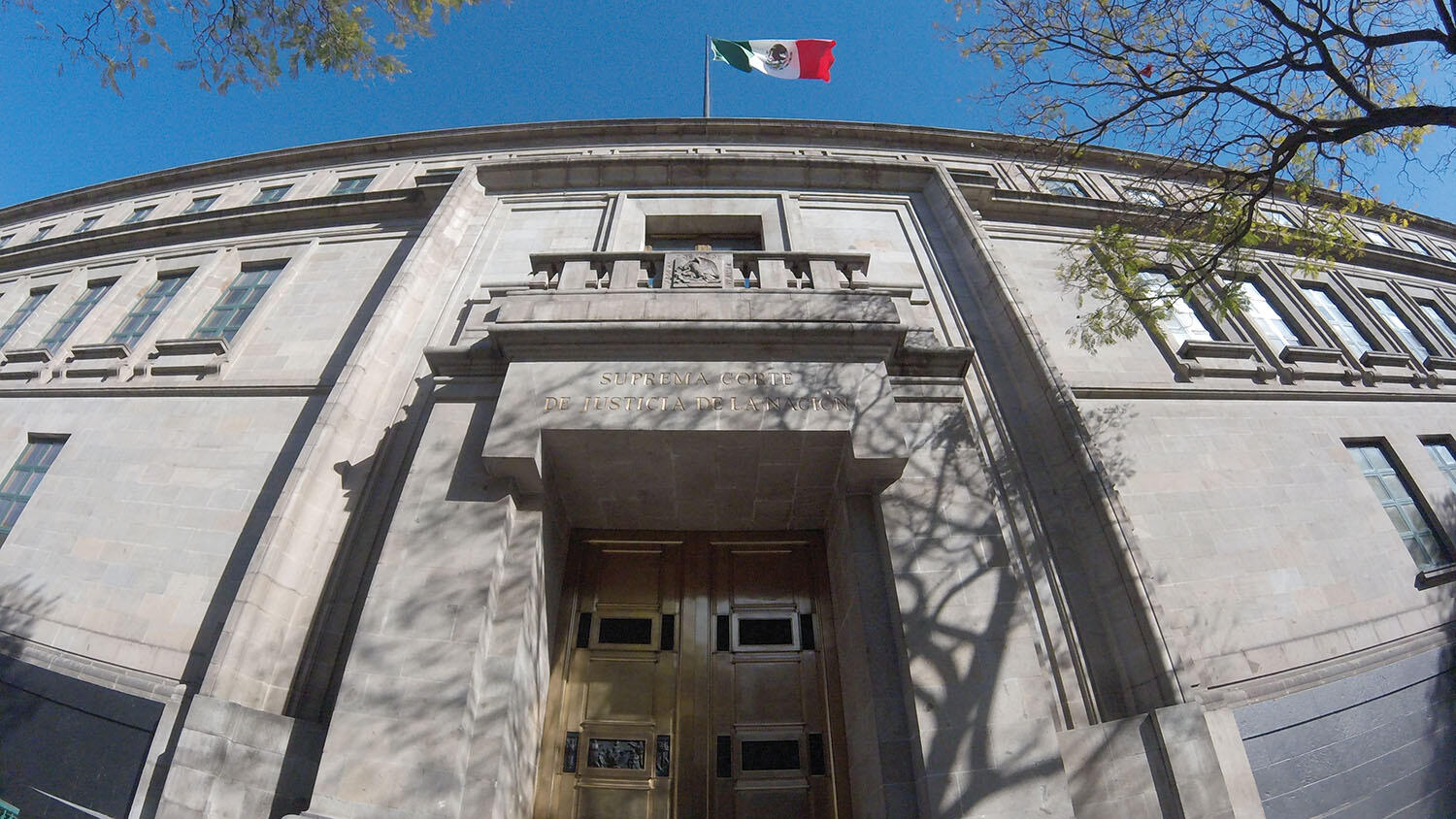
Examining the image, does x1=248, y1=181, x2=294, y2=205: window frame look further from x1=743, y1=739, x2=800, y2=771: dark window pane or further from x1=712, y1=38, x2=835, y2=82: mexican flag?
x1=743, y1=739, x2=800, y2=771: dark window pane

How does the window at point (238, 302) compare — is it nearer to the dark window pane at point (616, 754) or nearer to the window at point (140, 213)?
the window at point (140, 213)

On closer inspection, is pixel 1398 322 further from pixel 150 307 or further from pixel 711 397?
pixel 150 307

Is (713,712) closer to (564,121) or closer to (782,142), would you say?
(782,142)

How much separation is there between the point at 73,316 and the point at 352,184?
282 inches

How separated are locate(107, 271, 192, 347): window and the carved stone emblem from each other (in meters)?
11.8

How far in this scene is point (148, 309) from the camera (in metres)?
12.1

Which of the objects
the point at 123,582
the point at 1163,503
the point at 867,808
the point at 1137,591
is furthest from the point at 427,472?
the point at 1163,503

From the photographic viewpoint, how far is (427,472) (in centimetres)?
640

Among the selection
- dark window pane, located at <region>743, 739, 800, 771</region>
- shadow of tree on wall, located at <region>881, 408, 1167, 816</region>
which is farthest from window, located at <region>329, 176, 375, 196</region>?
dark window pane, located at <region>743, 739, 800, 771</region>

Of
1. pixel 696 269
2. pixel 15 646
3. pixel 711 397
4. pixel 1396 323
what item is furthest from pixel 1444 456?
pixel 15 646

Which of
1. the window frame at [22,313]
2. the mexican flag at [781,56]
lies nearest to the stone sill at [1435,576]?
the mexican flag at [781,56]

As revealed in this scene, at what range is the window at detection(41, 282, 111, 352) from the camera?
1204 centimetres

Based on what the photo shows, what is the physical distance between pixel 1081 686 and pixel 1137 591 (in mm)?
1283

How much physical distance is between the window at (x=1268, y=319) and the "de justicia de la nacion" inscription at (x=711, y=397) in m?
10.5
